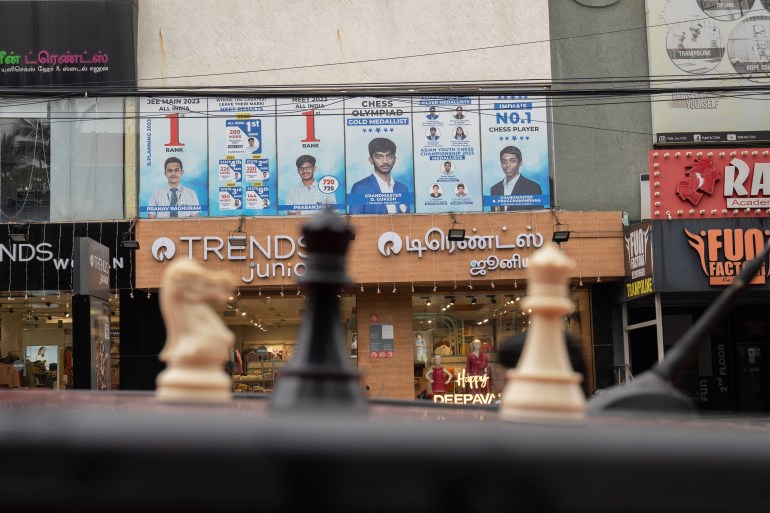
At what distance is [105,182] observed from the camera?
67.6 feet

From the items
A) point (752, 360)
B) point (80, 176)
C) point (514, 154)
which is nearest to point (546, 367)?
point (514, 154)

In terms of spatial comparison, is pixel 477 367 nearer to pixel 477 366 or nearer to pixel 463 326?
pixel 477 366

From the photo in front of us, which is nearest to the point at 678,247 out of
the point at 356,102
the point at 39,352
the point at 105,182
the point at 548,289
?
the point at 356,102

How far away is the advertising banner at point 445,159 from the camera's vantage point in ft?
68.3

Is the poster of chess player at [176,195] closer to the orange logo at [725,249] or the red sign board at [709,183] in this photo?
the red sign board at [709,183]

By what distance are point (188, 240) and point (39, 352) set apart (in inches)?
182

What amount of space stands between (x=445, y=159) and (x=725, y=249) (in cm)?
574

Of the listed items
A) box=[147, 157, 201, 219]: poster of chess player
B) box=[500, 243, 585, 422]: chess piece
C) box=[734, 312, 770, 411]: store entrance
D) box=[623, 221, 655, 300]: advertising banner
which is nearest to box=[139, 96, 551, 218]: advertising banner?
box=[147, 157, 201, 219]: poster of chess player

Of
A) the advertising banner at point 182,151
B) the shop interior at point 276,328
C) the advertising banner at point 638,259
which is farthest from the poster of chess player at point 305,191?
the advertising banner at point 638,259

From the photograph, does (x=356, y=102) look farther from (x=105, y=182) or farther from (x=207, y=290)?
(x=207, y=290)

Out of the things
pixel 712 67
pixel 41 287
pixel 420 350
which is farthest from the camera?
pixel 420 350

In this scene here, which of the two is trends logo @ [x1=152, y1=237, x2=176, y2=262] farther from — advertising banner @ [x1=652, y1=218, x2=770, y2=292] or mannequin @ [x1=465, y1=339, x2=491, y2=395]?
advertising banner @ [x1=652, y1=218, x2=770, y2=292]

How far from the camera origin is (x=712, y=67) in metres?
21.1

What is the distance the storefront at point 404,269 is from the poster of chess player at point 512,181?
0.30 m
